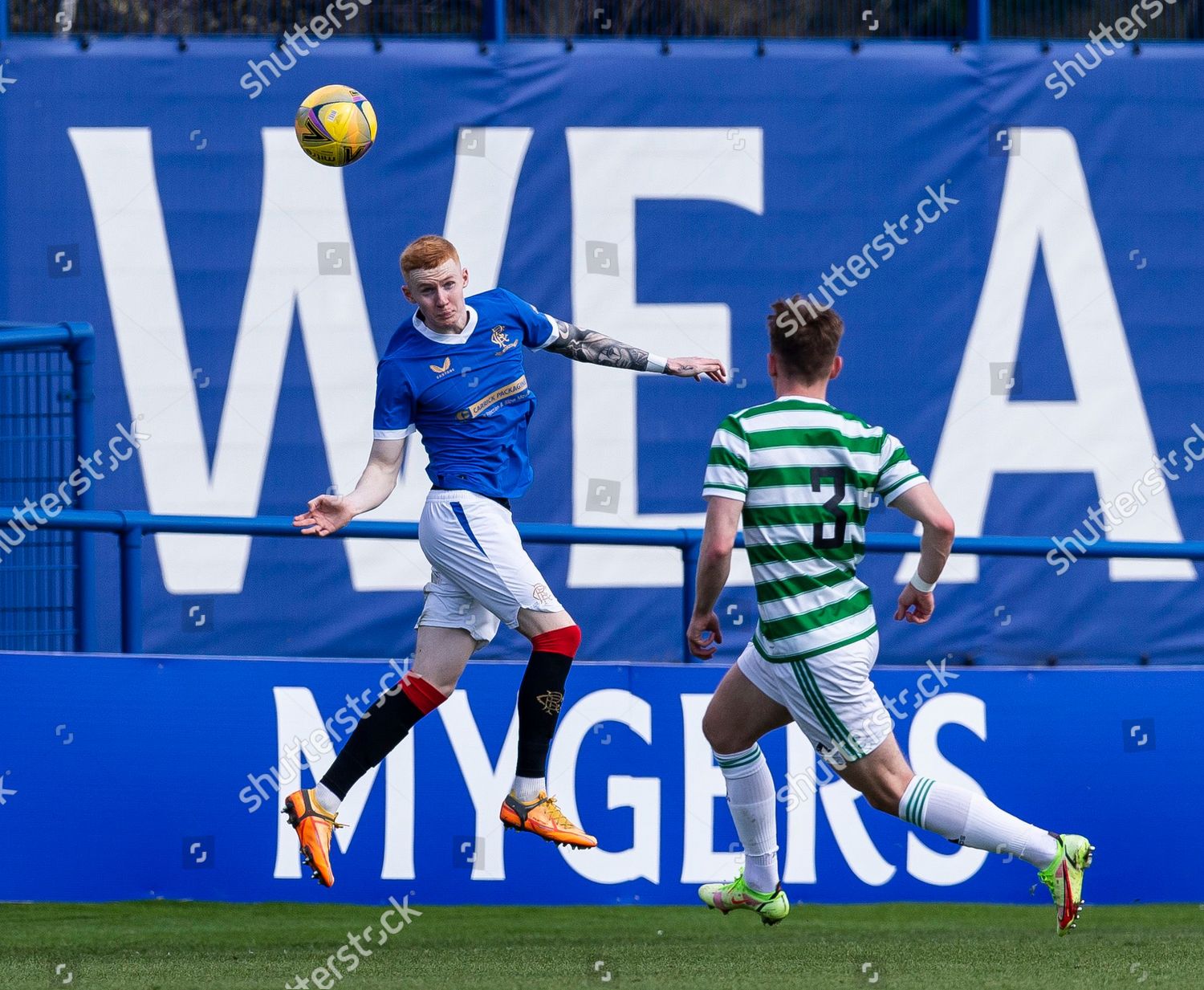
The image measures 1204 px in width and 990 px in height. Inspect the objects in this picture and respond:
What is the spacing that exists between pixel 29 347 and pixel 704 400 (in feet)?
13.5

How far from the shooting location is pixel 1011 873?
6430mm

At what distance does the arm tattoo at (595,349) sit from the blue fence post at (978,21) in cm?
479

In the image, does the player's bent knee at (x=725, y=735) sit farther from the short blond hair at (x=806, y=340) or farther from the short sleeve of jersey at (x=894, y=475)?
the short blond hair at (x=806, y=340)

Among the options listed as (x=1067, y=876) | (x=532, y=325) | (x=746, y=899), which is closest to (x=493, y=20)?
(x=532, y=325)

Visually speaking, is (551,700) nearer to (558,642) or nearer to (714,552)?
(558,642)

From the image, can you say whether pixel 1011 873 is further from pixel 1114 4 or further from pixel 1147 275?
pixel 1114 4

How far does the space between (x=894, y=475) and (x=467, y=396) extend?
149 centimetres

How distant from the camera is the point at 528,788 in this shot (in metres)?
5.46

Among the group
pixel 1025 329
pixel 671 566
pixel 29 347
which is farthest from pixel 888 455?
pixel 1025 329

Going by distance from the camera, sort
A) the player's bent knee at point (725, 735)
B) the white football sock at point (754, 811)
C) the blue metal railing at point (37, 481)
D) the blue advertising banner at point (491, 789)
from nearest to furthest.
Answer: the player's bent knee at point (725, 735) < the white football sock at point (754, 811) < the blue advertising banner at point (491, 789) < the blue metal railing at point (37, 481)

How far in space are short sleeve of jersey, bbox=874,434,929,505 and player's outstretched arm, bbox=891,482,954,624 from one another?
16 mm

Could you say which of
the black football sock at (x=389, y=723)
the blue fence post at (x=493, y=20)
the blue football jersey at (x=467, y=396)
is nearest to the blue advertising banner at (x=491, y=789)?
the black football sock at (x=389, y=723)

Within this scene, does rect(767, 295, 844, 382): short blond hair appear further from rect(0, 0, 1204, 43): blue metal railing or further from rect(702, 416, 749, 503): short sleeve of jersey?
rect(0, 0, 1204, 43): blue metal railing

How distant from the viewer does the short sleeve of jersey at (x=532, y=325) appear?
5.68m
